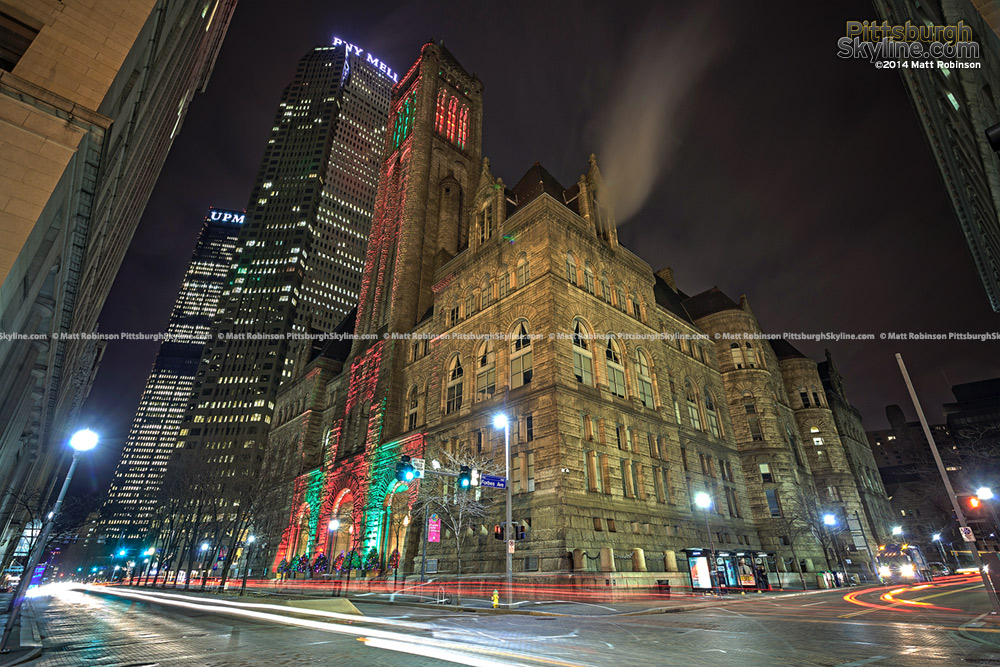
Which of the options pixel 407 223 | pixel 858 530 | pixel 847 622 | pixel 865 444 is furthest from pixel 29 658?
pixel 865 444

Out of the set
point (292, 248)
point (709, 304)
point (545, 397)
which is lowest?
point (545, 397)

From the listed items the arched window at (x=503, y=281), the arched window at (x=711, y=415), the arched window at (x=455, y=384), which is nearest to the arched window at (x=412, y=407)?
the arched window at (x=455, y=384)

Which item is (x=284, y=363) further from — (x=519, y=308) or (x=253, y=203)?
(x=519, y=308)

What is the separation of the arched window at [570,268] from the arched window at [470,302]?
8.83m

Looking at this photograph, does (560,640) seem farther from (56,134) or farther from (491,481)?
(56,134)

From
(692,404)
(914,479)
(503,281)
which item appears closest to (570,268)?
(503,281)

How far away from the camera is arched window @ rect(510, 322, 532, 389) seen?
32978 mm

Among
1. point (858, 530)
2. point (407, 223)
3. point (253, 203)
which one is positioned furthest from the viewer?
point (253, 203)

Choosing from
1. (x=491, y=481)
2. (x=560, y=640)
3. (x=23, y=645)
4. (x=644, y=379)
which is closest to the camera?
(x=560, y=640)

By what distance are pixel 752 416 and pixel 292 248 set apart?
463ft

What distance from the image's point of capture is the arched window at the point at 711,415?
45.7 m

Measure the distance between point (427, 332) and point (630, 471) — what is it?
22.5 m

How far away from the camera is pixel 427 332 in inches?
1761

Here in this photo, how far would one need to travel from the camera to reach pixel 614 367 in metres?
36.3
